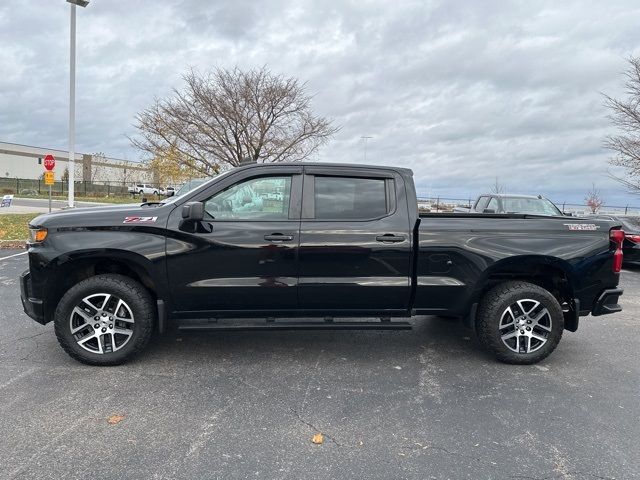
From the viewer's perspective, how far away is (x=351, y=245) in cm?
415

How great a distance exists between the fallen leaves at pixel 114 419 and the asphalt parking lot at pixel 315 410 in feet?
0.12

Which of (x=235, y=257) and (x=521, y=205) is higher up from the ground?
(x=521, y=205)

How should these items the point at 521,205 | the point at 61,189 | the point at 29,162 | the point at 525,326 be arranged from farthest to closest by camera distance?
1. the point at 29,162
2. the point at 61,189
3. the point at 521,205
4. the point at 525,326

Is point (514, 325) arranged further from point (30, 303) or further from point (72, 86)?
point (72, 86)

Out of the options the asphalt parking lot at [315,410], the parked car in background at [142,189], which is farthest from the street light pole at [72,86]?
the parked car in background at [142,189]

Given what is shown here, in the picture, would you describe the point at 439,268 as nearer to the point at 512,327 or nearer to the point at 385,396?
the point at 512,327

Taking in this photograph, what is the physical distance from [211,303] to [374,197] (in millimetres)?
1800

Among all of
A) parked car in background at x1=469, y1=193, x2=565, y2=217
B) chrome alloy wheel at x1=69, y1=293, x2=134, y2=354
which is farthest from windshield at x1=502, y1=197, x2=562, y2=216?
chrome alloy wheel at x1=69, y1=293, x2=134, y2=354

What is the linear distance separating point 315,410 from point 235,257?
148cm

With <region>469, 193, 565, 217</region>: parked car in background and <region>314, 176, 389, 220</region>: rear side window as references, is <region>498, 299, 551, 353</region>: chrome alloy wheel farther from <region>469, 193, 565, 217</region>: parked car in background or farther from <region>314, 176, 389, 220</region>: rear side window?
<region>469, 193, 565, 217</region>: parked car in background

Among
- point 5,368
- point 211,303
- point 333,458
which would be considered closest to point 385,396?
point 333,458

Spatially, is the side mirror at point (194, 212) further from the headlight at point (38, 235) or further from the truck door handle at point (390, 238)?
the truck door handle at point (390, 238)

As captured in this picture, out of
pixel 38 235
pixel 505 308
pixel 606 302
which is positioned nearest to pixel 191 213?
pixel 38 235

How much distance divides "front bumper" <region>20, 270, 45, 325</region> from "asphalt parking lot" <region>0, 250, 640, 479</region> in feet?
1.48
